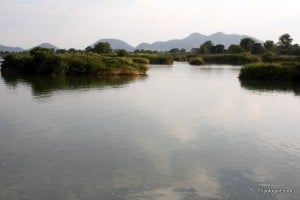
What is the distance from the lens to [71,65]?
76.9m

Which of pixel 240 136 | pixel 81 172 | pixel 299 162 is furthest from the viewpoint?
pixel 240 136

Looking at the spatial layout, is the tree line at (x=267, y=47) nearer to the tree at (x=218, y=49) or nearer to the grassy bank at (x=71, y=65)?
the tree at (x=218, y=49)

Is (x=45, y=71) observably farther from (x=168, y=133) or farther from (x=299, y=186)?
(x=299, y=186)

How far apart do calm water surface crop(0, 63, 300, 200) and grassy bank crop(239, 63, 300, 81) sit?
26795 millimetres

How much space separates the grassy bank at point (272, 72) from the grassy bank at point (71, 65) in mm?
23345

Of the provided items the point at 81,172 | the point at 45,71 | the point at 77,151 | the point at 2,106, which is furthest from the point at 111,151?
the point at 45,71

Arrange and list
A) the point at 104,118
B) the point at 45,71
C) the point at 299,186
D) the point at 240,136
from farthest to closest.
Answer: the point at 45,71 < the point at 104,118 < the point at 240,136 < the point at 299,186

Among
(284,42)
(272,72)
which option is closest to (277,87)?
(272,72)

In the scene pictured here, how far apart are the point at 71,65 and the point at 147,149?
191ft

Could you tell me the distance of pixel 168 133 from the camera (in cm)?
2591

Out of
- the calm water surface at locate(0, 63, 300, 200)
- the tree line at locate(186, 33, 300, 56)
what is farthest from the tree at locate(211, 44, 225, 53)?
the calm water surface at locate(0, 63, 300, 200)

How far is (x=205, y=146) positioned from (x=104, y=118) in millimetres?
10816

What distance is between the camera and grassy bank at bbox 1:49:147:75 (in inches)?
2972

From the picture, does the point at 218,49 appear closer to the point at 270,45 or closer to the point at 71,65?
the point at 270,45
